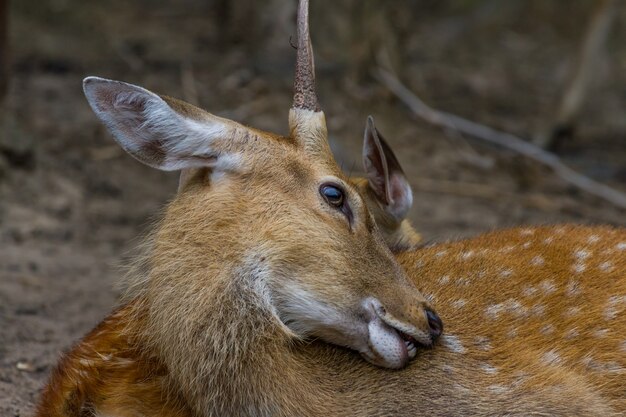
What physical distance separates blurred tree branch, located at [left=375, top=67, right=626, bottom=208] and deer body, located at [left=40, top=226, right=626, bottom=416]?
4.73 m

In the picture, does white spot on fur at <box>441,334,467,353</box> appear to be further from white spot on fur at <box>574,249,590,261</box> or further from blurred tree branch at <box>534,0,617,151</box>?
blurred tree branch at <box>534,0,617,151</box>

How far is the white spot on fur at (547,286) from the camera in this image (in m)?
4.30

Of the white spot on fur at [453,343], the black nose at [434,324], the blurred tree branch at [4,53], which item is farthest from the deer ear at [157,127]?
the blurred tree branch at [4,53]

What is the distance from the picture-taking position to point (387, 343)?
12.8ft

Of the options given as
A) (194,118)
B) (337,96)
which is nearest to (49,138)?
(337,96)

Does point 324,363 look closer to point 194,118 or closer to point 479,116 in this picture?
point 194,118

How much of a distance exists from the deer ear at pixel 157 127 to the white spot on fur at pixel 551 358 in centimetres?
135

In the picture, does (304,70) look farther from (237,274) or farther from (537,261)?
(537,261)

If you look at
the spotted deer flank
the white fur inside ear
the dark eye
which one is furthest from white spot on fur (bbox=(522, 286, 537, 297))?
the white fur inside ear

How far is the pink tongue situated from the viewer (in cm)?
389

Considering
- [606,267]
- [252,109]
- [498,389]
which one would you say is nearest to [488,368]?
[498,389]

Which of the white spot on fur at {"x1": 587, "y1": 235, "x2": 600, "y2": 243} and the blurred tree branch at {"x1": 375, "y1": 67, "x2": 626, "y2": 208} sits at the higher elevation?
the blurred tree branch at {"x1": 375, "y1": 67, "x2": 626, "y2": 208}

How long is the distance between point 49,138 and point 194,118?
5211mm

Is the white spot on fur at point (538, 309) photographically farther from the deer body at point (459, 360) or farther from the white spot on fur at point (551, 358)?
the white spot on fur at point (551, 358)
